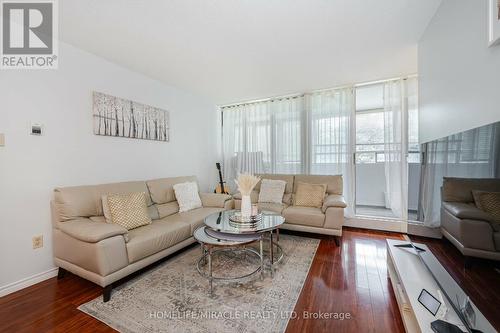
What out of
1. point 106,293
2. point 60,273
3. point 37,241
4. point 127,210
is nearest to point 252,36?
point 127,210

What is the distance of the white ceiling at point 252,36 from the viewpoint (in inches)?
68.9

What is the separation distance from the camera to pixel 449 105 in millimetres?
1543

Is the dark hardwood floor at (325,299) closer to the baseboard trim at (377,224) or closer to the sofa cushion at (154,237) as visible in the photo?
the sofa cushion at (154,237)

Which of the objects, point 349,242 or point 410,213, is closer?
point 410,213

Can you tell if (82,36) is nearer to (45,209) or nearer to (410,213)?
(45,209)

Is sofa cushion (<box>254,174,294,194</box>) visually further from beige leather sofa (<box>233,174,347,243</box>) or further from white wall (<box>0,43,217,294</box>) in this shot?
white wall (<box>0,43,217,294</box>)

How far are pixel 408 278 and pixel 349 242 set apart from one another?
152 centimetres

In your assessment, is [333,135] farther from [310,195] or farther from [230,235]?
[230,235]

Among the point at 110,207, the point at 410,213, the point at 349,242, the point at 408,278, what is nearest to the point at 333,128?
the point at 349,242

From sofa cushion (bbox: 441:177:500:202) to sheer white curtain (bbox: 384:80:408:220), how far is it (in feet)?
7.90

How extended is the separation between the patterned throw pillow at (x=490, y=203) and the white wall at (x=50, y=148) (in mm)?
3247

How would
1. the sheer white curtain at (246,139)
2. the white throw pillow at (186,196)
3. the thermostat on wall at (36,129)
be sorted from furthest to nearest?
the sheer white curtain at (246,139), the white throw pillow at (186,196), the thermostat on wall at (36,129)

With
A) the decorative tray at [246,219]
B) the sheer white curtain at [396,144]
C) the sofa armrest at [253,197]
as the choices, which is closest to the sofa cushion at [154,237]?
the decorative tray at [246,219]

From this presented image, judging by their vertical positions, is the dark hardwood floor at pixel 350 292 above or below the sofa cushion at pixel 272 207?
below
